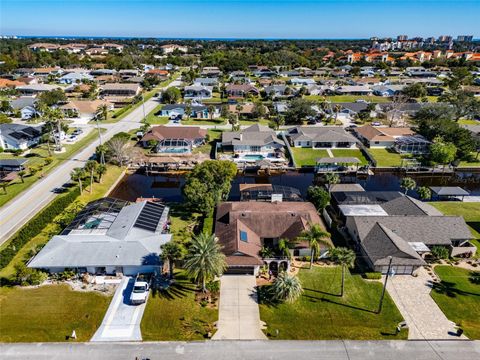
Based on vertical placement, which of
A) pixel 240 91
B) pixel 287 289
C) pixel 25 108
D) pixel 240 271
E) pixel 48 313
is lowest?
pixel 48 313

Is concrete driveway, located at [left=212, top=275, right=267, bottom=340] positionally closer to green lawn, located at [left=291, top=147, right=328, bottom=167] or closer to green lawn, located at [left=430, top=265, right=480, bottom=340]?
green lawn, located at [left=430, top=265, right=480, bottom=340]

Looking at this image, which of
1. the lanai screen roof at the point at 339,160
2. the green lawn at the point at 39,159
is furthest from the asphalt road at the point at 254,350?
the lanai screen roof at the point at 339,160

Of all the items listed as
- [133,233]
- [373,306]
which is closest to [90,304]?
[133,233]

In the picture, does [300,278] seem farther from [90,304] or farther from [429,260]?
[90,304]

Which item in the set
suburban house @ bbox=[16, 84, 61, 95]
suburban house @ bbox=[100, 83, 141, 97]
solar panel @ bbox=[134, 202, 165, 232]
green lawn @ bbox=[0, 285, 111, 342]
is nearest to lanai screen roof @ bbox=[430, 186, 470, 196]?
solar panel @ bbox=[134, 202, 165, 232]

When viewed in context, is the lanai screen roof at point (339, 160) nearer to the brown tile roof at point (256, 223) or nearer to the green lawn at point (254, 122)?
the brown tile roof at point (256, 223)

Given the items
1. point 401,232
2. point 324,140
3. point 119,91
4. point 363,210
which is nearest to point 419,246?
point 401,232

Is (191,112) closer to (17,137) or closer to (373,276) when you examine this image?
(17,137)

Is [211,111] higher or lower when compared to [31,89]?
lower
